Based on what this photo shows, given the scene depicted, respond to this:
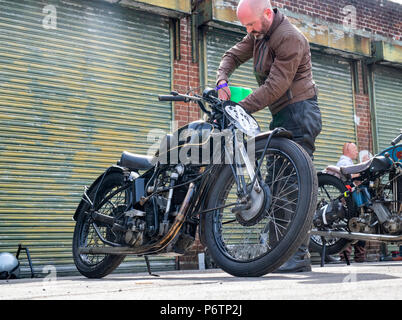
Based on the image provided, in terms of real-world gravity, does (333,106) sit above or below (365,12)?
below

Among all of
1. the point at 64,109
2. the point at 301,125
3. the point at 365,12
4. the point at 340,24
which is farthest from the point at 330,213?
the point at 365,12

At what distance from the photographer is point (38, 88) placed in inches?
292

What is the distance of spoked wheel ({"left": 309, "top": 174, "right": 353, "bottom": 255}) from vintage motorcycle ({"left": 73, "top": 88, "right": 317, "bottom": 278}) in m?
3.02

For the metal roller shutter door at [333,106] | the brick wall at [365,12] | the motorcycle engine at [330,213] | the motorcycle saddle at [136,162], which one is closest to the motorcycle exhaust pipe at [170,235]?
the motorcycle saddle at [136,162]

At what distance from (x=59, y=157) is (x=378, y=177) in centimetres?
397

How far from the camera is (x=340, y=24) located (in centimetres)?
1083

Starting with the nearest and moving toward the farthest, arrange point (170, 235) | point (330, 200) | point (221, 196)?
1. point (221, 196)
2. point (170, 235)
3. point (330, 200)

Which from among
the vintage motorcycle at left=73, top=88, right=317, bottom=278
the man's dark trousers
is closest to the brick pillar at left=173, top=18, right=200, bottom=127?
the vintage motorcycle at left=73, top=88, right=317, bottom=278

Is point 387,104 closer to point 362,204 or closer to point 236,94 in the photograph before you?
point 362,204

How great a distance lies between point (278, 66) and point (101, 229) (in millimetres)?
1976

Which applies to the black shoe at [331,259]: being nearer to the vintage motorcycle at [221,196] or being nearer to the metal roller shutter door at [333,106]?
the metal roller shutter door at [333,106]

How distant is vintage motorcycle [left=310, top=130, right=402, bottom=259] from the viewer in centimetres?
650

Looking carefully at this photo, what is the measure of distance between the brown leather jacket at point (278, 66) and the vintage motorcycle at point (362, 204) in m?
2.41
